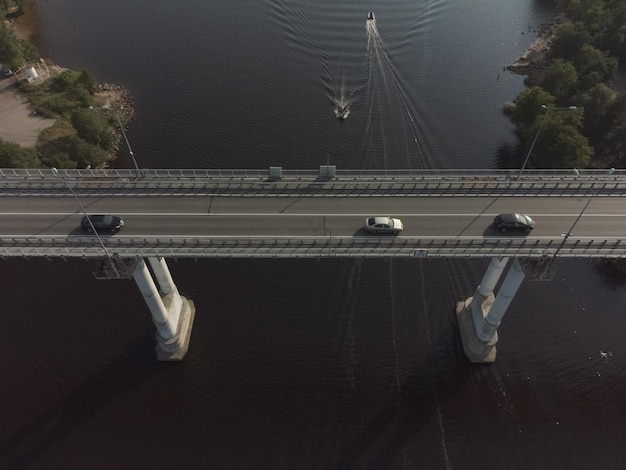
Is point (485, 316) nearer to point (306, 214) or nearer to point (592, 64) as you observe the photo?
point (306, 214)

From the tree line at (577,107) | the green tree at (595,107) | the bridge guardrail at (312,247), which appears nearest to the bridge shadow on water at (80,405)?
the bridge guardrail at (312,247)

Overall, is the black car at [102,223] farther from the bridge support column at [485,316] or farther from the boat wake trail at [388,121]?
the boat wake trail at [388,121]

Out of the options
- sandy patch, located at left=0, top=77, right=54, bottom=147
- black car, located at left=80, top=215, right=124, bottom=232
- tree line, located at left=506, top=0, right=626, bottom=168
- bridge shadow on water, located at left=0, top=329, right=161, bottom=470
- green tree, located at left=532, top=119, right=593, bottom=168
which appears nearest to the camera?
black car, located at left=80, top=215, right=124, bottom=232

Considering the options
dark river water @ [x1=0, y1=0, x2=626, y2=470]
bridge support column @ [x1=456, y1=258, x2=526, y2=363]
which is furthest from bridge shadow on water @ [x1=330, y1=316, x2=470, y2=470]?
bridge support column @ [x1=456, y1=258, x2=526, y2=363]

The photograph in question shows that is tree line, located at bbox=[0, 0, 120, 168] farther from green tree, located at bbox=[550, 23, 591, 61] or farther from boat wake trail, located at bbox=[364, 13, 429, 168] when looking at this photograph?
green tree, located at bbox=[550, 23, 591, 61]

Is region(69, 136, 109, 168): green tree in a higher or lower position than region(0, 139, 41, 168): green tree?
lower

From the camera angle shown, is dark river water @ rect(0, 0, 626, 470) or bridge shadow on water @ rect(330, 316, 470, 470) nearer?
bridge shadow on water @ rect(330, 316, 470, 470)

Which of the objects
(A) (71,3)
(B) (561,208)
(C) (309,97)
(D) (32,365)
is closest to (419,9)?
(C) (309,97)

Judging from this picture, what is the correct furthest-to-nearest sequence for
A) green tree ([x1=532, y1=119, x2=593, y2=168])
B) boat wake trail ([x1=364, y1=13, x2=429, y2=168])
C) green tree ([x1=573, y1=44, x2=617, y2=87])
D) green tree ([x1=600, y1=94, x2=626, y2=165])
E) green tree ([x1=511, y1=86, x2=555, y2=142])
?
green tree ([x1=573, y1=44, x2=617, y2=87]), boat wake trail ([x1=364, y1=13, x2=429, y2=168]), green tree ([x1=511, y1=86, x2=555, y2=142]), green tree ([x1=600, y1=94, x2=626, y2=165]), green tree ([x1=532, y1=119, x2=593, y2=168])
